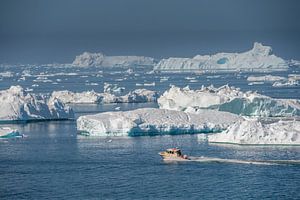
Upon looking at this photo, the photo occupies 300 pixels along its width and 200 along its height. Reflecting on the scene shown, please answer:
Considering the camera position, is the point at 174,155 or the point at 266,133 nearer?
the point at 174,155

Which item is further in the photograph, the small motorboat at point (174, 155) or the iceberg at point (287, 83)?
the iceberg at point (287, 83)

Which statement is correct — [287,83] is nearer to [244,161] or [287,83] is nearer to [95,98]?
[95,98]

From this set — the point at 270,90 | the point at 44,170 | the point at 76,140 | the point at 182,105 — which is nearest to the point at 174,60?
the point at 270,90

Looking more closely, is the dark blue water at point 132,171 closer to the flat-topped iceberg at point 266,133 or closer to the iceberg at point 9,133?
the flat-topped iceberg at point 266,133

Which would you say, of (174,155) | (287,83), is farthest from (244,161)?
(287,83)

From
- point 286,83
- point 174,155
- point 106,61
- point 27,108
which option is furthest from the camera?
point 106,61

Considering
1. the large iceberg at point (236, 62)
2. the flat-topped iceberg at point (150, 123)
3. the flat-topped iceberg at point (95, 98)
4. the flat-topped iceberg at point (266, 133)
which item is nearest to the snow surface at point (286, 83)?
the flat-topped iceberg at point (95, 98)

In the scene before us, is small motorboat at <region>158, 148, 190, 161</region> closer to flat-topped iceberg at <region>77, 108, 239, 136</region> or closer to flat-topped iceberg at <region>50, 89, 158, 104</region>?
flat-topped iceberg at <region>77, 108, 239, 136</region>
